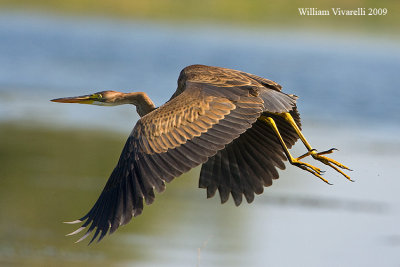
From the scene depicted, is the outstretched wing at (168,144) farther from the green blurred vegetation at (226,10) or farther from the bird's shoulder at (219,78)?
the green blurred vegetation at (226,10)

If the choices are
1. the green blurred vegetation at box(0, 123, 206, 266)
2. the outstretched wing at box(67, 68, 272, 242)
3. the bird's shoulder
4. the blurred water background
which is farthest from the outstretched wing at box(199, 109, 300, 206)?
the green blurred vegetation at box(0, 123, 206, 266)

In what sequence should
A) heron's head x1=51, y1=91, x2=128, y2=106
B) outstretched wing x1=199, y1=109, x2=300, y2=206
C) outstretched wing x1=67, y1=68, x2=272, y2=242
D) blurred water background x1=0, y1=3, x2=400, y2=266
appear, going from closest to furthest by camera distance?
1. outstretched wing x1=67, y1=68, x2=272, y2=242
2. outstretched wing x1=199, y1=109, x2=300, y2=206
3. heron's head x1=51, y1=91, x2=128, y2=106
4. blurred water background x1=0, y1=3, x2=400, y2=266

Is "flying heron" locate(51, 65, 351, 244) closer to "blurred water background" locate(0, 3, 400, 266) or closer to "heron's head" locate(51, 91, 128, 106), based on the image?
"heron's head" locate(51, 91, 128, 106)

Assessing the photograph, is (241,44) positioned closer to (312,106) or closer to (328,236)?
(312,106)

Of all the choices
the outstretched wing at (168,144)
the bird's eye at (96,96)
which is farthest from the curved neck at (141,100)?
the outstretched wing at (168,144)

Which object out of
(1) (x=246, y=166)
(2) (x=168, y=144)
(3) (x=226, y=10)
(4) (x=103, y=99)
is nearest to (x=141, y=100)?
(4) (x=103, y=99)

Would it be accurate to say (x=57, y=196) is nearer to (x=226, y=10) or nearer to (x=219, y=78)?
(x=219, y=78)

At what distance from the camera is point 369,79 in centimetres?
2200

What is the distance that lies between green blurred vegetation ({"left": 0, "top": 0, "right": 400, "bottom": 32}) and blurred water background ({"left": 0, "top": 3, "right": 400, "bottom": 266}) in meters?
4.81

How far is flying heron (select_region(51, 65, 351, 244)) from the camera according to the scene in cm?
632

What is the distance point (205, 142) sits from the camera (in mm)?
6574

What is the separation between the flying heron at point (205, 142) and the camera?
6324 mm

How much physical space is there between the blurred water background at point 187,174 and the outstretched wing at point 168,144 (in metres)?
2.04

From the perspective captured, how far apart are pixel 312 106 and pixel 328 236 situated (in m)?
8.88
